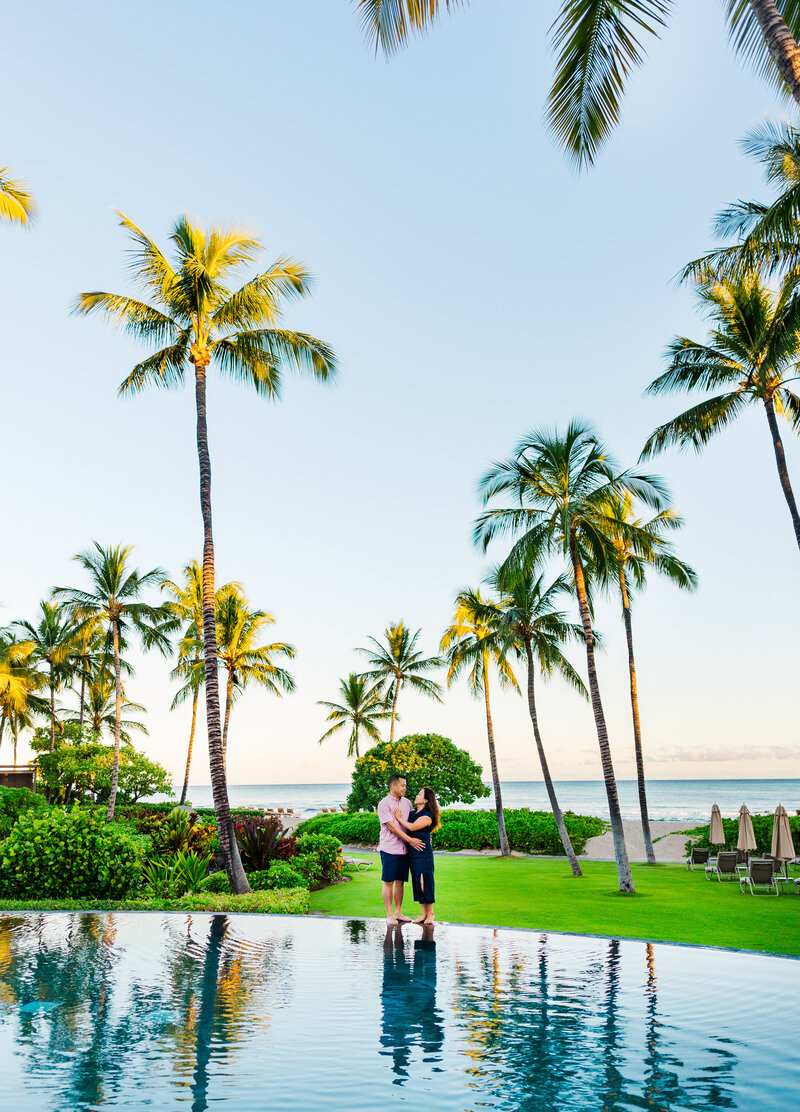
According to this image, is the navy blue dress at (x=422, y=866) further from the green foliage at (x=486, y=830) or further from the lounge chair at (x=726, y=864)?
the green foliage at (x=486, y=830)

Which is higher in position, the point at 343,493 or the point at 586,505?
the point at 343,493

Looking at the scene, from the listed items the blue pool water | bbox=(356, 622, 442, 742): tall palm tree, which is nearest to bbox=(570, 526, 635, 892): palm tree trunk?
the blue pool water

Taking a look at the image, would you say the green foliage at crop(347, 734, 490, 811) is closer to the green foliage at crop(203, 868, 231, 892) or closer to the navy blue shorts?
the green foliage at crop(203, 868, 231, 892)

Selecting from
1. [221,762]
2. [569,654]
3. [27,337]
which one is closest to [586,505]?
[569,654]

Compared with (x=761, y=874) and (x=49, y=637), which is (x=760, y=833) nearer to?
(x=761, y=874)

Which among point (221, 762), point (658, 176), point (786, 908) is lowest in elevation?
point (786, 908)

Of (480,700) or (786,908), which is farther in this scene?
(480,700)

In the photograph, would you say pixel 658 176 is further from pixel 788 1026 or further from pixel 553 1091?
pixel 553 1091

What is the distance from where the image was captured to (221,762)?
13500 millimetres

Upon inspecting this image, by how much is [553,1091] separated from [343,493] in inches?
1065

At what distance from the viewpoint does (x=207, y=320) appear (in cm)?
1511

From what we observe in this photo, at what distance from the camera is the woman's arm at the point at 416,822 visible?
26.0ft

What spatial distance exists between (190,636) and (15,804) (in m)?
11.2

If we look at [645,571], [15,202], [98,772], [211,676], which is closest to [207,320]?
[15,202]
